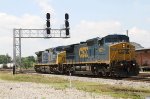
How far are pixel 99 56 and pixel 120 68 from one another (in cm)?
318

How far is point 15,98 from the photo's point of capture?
668 inches

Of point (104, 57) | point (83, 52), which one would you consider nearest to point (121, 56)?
point (104, 57)

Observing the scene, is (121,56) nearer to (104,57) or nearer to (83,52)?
(104,57)

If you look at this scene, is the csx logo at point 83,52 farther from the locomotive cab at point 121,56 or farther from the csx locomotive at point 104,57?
the locomotive cab at point 121,56

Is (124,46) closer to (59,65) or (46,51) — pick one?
(59,65)

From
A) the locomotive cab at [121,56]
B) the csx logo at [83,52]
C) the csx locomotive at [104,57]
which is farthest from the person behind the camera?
the csx logo at [83,52]

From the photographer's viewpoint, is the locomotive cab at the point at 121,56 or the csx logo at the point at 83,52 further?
the csx logo at the point at 83,52

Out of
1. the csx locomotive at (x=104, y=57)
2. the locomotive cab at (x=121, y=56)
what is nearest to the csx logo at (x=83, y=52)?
the csx locomotive at (x=104, y=57)

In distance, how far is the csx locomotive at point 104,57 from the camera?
→ 33.0m

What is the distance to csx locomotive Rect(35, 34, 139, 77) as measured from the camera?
33.0m

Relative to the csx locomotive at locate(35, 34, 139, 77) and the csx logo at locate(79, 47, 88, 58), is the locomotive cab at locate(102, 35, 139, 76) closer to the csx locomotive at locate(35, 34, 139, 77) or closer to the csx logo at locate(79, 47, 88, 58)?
the csx locomotive at locate(35, 34, 139, 77)

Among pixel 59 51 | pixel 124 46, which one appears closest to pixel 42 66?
pixel 59 51

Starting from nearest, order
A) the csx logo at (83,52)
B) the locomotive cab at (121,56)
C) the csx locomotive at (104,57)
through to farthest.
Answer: the locomotive cab at (121,56), the csx locomotive at (104,57), the csx logo at (83,52)

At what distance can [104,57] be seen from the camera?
34281 mm
